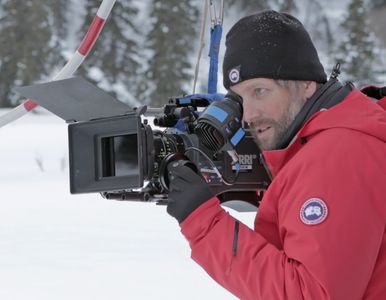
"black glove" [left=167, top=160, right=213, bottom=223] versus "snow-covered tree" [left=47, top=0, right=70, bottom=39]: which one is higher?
"snow-covered tree" [left=47, top=0, right=70, bottom=39]

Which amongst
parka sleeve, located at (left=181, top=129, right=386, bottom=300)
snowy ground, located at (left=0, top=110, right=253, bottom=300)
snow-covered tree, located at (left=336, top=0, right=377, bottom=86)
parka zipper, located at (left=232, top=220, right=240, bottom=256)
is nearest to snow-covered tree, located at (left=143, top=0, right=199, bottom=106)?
snow-covered tree, located at (left=336, top=0, right=377, bottom=86)

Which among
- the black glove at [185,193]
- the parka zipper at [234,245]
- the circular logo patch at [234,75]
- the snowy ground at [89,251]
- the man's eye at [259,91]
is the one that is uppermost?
the circular logo patch at [234,75]

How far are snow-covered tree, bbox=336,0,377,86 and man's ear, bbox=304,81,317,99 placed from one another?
23775 millimetres

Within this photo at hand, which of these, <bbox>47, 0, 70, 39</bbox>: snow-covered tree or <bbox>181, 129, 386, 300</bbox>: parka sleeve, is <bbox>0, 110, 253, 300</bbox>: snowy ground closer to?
<bbox>181, 129, 386, 300</bbox>: parka sleeve

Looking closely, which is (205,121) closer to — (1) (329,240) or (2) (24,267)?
(1) (329,240)

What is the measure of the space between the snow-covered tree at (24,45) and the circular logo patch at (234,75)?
23.4m

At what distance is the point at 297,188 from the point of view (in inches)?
56.1

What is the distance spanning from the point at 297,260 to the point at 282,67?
47 cm

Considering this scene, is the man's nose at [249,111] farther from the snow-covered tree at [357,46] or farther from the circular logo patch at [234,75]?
the snow-covered tree at [357,46]

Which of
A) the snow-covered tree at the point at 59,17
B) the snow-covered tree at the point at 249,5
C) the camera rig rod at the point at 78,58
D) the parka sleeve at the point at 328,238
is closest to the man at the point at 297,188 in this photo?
the parka sleeve at the point at 328,238

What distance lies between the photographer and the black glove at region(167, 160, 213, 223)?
1599 mm

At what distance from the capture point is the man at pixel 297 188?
1.35m

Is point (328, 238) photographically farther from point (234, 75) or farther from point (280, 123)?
point (234, 75)

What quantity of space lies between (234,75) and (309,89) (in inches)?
7.2
